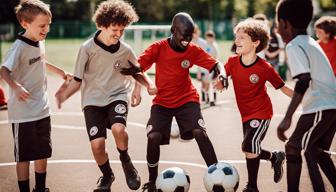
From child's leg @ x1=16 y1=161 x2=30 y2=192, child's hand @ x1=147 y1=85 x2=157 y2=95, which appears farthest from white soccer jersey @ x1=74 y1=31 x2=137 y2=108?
child's leg @ x1=16 y1=161 x2=30 y2=192

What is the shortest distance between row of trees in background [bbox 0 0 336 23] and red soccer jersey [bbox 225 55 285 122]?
60.0m

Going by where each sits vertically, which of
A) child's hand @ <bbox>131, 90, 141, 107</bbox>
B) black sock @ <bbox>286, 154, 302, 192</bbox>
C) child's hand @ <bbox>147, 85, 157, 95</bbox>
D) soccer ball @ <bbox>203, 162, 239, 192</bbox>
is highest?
child's hand @ <bbox>147, 85, 157, 95</bbox>

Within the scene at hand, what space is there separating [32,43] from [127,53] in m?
0.99

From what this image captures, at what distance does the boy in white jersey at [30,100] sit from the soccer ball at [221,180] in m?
1.63

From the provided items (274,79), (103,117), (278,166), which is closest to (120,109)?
(103,117)

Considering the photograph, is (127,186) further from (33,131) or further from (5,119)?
(5,119)

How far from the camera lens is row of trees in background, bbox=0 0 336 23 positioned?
70.3 metres

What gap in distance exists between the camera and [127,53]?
6.23 meters

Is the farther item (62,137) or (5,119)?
(5,119)

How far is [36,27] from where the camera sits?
5.85m

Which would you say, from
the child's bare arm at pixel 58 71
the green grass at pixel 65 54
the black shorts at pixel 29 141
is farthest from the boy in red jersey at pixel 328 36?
the green grass at pixel 65 54

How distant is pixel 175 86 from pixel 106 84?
0.75 metres

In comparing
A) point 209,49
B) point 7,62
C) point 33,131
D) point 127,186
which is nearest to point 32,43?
point 7,62

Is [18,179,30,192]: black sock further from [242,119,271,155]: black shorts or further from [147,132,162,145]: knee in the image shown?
[242,119,271,155]: black shorts
